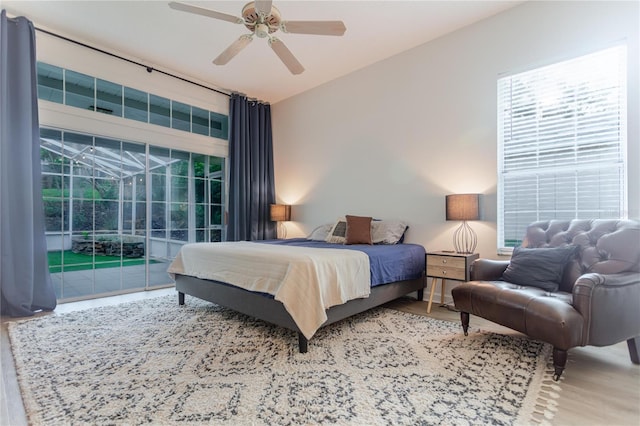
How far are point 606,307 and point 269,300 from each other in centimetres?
212

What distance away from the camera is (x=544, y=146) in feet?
10.1

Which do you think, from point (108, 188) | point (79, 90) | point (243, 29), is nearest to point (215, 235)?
point (108, 188)

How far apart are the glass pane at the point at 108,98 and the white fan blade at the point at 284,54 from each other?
8.42ft

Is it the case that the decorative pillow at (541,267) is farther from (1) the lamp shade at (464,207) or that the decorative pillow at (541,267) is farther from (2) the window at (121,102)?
(2) the window at (121,102)

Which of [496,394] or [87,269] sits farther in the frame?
[87,269]

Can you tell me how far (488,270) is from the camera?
2.62 meters

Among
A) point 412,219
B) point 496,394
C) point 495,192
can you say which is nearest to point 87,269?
point 412,219

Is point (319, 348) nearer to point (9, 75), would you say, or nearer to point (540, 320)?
point (540, 320)

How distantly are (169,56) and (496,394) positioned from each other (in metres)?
4.85

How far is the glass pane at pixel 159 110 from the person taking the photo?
440cm

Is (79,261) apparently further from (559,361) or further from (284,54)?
(559,361)

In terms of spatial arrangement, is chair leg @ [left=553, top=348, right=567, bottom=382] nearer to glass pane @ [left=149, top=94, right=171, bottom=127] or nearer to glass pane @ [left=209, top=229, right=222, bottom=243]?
glass pane @ [left=209, top=229, right=222, bottom=243]

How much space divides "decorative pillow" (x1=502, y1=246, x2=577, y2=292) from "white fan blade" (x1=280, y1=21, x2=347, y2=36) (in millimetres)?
2231

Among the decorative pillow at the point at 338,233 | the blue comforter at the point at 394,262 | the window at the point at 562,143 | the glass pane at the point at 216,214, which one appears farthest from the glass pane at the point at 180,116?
the window at the point at 562,143
